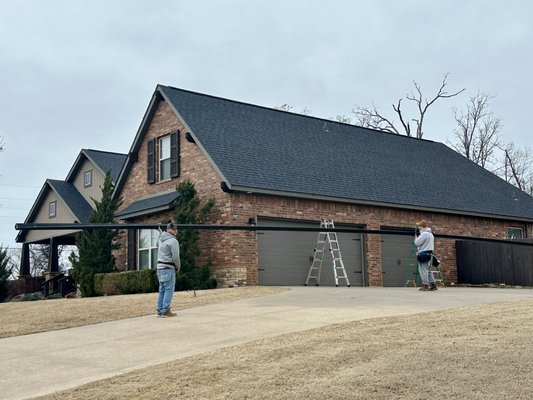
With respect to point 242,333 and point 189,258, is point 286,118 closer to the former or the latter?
point 189,258

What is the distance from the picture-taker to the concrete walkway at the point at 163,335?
8805 millimetres

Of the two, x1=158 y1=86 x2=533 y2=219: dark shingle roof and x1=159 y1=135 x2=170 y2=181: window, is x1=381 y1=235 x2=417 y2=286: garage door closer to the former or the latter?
x1=158 y1=86 x2=533 y2=219: dark shingle roof

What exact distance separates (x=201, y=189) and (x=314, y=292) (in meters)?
6.59

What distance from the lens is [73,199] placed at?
112 ft

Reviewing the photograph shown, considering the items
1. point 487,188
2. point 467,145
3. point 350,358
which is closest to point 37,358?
point 350,358

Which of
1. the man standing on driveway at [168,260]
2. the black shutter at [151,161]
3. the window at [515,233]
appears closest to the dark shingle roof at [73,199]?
the black shutter at [151,161]

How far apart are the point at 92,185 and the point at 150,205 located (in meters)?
12.0

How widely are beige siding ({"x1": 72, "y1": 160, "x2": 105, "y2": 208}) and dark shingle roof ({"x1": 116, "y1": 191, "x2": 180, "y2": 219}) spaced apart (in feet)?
27.8

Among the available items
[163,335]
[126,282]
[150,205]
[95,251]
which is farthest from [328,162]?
[163,335]

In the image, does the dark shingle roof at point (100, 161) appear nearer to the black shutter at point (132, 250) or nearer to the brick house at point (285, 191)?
the brick house at point (285, 191)

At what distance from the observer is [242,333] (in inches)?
423

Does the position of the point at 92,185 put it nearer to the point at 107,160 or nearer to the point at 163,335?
the point at 107,160

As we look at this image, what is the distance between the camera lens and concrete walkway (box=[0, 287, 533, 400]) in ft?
28.9

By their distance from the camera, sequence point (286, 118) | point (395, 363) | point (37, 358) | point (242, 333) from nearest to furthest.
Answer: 1. point (395, 363)
2. point (37, 358)
3. point (242, 333)
4. point (286, 118)
